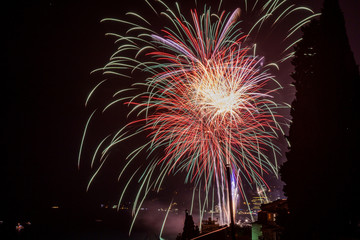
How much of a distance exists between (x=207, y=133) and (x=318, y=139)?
986 cm

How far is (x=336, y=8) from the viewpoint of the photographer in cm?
1369

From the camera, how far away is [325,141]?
40.1 feet

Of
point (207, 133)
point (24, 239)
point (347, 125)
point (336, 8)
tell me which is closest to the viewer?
point (347, 125)

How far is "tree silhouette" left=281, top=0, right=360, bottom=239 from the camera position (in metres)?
11.4

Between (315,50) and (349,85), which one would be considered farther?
(315,50)

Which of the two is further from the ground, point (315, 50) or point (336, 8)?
point (336, 8)

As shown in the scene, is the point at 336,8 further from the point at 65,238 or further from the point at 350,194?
the point at 65,238

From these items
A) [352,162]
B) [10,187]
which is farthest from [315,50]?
[10,187]

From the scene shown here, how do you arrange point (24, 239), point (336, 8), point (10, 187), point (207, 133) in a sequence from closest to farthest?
point (336, 8)
point (207, 133)
point (24, 239)
point (10, 187)

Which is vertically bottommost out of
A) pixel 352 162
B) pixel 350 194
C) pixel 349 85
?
pixel 350 194

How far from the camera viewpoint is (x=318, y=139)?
12500 mm

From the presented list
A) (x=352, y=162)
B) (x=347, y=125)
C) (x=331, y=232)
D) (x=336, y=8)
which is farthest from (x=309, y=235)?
(x=336, y=8)

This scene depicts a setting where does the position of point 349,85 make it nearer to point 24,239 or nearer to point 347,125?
point 347,125

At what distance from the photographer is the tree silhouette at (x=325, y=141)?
37.3 feet
